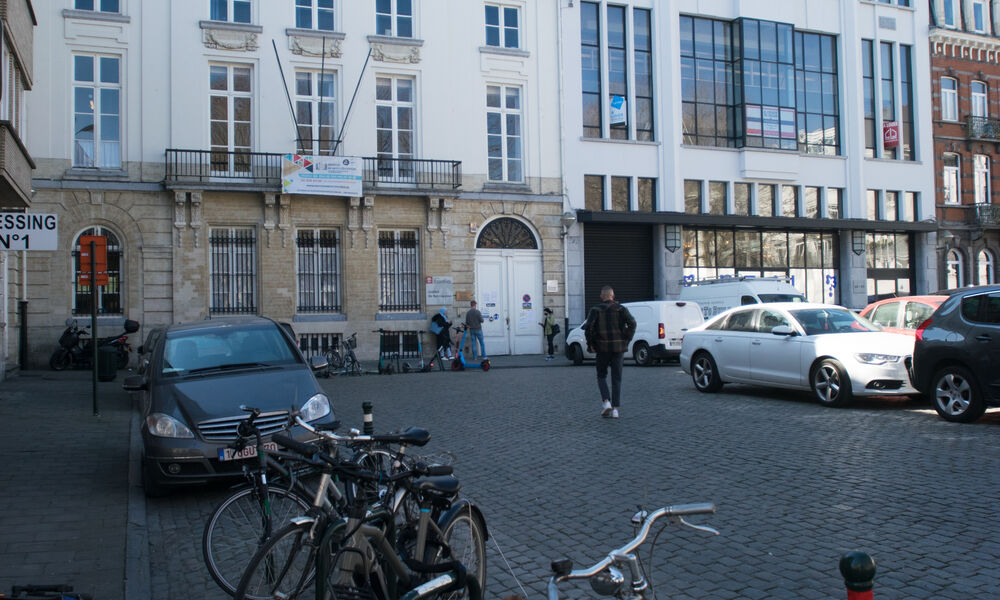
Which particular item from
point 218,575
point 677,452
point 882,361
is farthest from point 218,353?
point 882,361

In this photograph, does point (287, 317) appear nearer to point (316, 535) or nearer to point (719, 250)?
point (719, 250)

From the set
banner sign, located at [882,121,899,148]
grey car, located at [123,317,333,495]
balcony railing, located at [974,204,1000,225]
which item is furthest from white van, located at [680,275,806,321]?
balcony railing, located at [974,204,1000,225]

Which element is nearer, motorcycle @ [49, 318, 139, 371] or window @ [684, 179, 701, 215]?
motorcycle @ [49, 318, 139, 371]

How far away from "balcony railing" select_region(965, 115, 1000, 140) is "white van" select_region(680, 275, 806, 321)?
744 inches

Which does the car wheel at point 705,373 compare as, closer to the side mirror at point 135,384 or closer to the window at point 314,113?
the side mirror at point 135,384

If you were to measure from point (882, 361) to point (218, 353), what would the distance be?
30.1 feet

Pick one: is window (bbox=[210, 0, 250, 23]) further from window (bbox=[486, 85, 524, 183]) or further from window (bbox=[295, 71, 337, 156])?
window (bbox=[486, 85, 524, 183])

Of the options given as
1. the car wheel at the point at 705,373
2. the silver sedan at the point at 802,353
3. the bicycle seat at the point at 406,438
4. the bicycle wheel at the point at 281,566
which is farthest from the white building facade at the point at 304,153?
the bicycle seat at the point at 406,438

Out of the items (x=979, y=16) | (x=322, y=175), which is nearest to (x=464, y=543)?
(x=322, y=175)

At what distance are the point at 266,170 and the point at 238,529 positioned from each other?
21143 millimetres

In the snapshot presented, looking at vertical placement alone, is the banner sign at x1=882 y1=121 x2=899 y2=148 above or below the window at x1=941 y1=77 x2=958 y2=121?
below

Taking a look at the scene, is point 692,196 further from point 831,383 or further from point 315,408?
point 315,408

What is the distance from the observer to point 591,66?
96.8 feet

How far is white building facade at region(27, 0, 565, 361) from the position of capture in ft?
75.7
